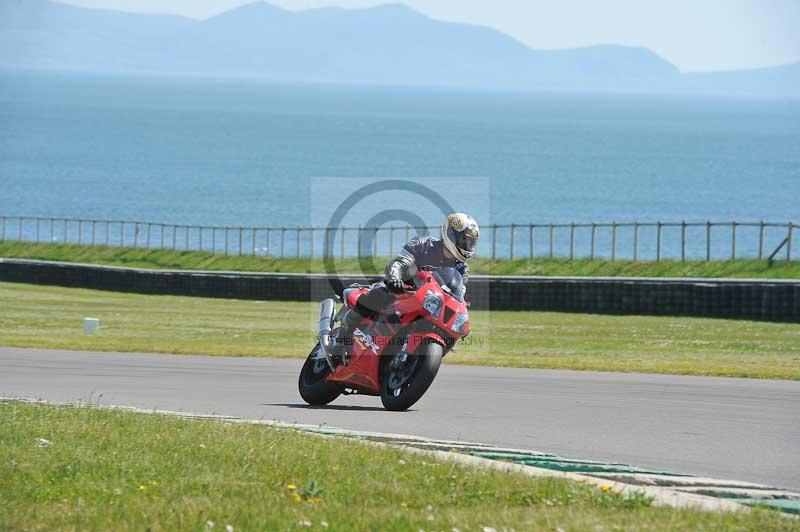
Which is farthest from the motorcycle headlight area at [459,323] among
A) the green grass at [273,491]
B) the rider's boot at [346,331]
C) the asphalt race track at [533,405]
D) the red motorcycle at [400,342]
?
the green grass at [273,491]

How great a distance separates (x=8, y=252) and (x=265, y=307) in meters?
21.1

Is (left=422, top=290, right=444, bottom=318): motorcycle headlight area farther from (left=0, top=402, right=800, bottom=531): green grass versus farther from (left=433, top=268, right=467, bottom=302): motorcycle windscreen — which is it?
(left=0, top=402, right=800, bottom=531): green grass

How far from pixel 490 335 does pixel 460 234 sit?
47.4 ft

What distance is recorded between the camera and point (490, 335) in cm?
2639

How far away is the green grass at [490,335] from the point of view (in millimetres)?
19891

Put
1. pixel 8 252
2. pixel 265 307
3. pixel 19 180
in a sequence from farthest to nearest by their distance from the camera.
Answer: pixel 19 180, pixel 8 252, pixel 265 307

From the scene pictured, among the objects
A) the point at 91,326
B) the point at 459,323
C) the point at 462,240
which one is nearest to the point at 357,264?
the point at 91,326

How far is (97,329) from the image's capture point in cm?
2559

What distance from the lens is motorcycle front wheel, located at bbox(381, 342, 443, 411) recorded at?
465 inches

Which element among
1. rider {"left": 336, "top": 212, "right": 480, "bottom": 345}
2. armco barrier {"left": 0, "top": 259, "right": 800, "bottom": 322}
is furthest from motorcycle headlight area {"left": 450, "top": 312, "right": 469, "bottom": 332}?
armco barrier {"left": 0, "top": 259, "right": 800, "bottom": 322}

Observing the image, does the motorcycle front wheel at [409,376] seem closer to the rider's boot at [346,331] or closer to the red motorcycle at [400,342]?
the red motorcycle at [400,342]

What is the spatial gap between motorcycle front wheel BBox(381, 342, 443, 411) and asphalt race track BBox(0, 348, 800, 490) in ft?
0.53

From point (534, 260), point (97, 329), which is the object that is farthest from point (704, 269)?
point (97, 329)

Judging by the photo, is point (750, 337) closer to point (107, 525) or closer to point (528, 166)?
point (107, 525)
